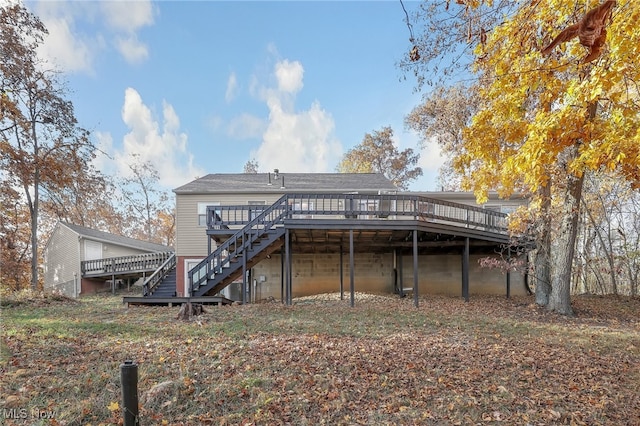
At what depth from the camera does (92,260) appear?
733 inches

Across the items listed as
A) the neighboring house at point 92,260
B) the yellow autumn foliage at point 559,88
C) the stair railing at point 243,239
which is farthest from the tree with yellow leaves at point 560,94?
the neighboring house at point 92,260

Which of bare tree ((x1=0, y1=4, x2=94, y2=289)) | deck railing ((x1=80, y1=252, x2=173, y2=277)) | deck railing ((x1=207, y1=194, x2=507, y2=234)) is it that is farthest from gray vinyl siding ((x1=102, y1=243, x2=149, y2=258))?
deck railing ((x1=207, y1=194, x2=507, y2=234))

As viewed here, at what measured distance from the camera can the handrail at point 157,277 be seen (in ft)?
40.6

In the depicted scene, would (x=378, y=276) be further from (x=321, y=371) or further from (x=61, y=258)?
(x=61, y=258)

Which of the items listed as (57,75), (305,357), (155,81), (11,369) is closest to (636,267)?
(305,357)

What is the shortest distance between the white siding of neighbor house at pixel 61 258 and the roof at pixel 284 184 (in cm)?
978

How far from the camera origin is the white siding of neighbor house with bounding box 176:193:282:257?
14.8 m

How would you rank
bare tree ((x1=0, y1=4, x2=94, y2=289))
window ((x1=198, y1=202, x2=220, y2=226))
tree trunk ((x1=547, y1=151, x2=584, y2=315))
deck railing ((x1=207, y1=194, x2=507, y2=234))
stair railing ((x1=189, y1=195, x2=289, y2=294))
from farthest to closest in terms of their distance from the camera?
window ((x1=198, y1=202, x2=220, y2=226)), bare tree ((x1=0, y1=4, x2=94, y2=289)), stair railing ((x1=189, y1=195, x2=289, y2=294)), deck railing ((x1=207, y1=194, x2=507, y2=234)), tree trunk ((x1=547, y1=151, x2=584, y2=315))

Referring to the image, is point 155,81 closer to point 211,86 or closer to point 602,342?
point 211,86

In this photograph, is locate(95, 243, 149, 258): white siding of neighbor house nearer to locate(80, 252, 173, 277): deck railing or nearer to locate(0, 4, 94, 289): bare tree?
locate(80, 252, 173, 277): deck railing

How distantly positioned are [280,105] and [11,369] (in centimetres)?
2010

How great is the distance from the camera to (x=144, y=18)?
11.3 metres

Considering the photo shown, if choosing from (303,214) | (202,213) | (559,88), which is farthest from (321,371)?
(202,213)

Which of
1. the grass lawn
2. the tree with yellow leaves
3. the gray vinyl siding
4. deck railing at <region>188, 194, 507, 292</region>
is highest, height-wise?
the tree with yellow leaves
